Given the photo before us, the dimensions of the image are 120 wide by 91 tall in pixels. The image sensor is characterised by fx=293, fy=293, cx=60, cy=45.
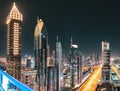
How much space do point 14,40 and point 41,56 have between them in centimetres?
224

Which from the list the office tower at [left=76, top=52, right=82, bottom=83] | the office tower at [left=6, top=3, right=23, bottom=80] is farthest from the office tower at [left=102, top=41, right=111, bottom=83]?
the office tower at [left=6, top=3, right=23, bottom=80]

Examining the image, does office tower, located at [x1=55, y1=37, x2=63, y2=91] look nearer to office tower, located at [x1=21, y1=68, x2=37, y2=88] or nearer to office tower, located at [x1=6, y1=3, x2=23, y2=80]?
office tower, located at [x1=21, y1=68, x2=37, y2=88]

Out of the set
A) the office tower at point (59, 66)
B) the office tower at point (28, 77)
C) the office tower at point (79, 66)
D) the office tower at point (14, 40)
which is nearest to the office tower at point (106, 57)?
the office tower at point (79, 66)

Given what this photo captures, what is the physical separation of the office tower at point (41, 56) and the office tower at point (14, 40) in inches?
58.8

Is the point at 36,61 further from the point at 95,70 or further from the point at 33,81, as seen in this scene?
the point at 95,70

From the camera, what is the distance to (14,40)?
13039mm

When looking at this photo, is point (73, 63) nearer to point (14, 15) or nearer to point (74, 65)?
point (74, 65)

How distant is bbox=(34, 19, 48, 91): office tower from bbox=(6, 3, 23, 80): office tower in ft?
4.90

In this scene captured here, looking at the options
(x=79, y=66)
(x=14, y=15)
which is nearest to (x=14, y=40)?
(x=14, y=15)

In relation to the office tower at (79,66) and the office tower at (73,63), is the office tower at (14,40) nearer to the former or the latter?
the office tower at (73,63)

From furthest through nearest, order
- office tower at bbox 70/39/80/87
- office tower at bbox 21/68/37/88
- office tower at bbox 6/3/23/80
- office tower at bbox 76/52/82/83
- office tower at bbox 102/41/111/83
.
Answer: office tower at bbox 76/52/82/83 < office tower at bbox 70/39/80/87 < office tower at bbox 102/41/111/83 < office tower at bbox 21/68/37/88 < office tower at bbox 6/3/23/80

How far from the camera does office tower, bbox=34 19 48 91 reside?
45.8 feet

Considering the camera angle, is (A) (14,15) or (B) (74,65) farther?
(B) (74,65)

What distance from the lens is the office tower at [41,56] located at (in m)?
14.0
